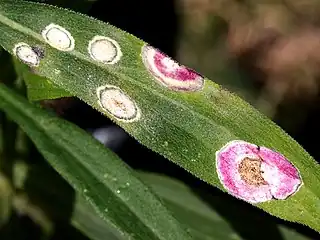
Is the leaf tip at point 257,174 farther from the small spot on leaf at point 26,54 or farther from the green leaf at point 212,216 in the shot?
the green leaf at point 212,216

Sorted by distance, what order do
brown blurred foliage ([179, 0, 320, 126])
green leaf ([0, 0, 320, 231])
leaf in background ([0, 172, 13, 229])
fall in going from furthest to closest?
brown blurred foliage ([179, 0, 320, 126]) < leaf in background ([0, 172, 13, 229]) < green leaf ([0, 0, 320, 231])

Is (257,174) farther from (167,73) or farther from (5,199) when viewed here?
(5,199)

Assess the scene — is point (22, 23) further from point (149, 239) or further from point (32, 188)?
point (32, 188)

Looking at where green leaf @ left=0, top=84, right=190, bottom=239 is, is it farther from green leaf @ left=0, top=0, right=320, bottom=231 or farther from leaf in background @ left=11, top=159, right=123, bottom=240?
leaf in background @ left=11, top=159, right=123, bottom=240

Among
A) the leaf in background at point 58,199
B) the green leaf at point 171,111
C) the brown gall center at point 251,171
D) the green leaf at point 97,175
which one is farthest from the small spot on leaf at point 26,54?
the leaf in background at point 58,199

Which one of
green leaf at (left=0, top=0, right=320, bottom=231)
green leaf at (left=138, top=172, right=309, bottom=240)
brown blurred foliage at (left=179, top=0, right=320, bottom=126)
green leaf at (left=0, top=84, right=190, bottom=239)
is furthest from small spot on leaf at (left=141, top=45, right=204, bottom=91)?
brown blurred foliage at (left=179, top=0, right=320, bottom=126)
